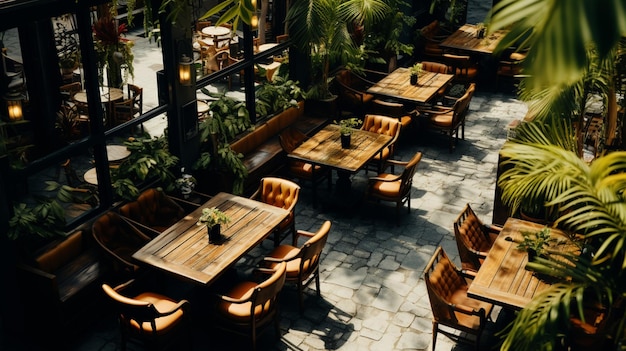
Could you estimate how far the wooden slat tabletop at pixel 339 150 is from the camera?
10.1 m

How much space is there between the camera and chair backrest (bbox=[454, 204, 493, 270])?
8.19 meters

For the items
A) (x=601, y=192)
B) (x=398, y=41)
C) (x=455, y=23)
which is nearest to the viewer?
(x=601, y=192)

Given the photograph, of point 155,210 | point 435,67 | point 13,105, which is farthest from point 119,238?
point 435,67

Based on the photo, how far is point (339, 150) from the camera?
34.5ft

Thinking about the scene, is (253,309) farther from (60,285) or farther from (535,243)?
(535,243)

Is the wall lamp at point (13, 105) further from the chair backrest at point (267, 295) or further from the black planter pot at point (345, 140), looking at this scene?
the black planter pot at point (345, 140)

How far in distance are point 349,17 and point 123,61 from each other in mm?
4002

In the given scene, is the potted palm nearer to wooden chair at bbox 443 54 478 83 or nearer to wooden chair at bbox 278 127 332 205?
wooden chair at bbox 278 127 332 205

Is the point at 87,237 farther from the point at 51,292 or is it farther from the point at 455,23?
the point at 455,23

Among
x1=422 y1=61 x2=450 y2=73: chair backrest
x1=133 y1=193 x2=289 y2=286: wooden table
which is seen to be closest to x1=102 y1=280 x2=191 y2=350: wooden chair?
x1=133 y1=193 x2=289 y2=286: wooden table

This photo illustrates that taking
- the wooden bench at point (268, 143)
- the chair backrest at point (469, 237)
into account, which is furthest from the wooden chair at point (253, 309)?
the wooden bench at point (268, 143)

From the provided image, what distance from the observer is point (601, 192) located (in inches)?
185

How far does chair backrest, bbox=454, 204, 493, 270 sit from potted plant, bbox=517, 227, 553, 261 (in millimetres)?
723

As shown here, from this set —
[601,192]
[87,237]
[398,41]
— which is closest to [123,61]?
[87,237]
